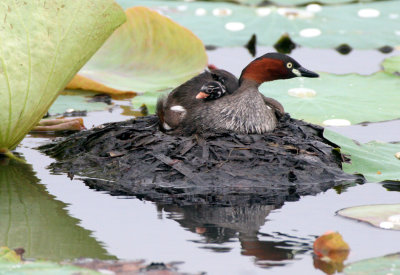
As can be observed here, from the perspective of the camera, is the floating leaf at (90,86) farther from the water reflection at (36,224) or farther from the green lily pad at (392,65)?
the green lily pad at (392,65)

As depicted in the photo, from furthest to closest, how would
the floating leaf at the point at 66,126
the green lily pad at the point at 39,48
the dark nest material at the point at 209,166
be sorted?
the floating leaf at the point at 66,126
the green lily pad at the point at 39,48
the dark nest material at the point at 209,166

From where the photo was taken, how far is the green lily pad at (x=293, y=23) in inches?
368

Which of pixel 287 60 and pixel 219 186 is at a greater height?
pixel 287 60

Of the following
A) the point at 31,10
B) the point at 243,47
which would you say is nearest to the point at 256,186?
the point at 31,10

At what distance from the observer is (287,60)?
20.2 ft

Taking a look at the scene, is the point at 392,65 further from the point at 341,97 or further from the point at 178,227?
the point at 178,227

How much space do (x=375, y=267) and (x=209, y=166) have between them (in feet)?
6.20

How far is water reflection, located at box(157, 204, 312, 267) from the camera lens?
425 cm

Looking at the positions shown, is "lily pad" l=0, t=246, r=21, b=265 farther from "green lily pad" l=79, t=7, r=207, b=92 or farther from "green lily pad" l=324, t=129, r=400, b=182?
"green lily pad" l=79, t=7, r=207, b=92

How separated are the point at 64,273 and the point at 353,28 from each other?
6.89 m

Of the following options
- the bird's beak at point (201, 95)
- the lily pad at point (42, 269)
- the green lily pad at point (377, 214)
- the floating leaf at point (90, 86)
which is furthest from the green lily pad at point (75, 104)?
the lily pad at point (42, 269)

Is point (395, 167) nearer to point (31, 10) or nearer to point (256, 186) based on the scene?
point (256, 186)

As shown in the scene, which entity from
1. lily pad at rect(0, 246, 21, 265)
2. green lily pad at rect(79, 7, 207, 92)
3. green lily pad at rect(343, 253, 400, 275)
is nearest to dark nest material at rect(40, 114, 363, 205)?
green lily pad at rect(343, 253, 400, 275)

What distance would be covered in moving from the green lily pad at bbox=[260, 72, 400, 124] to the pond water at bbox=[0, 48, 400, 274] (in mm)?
1534
